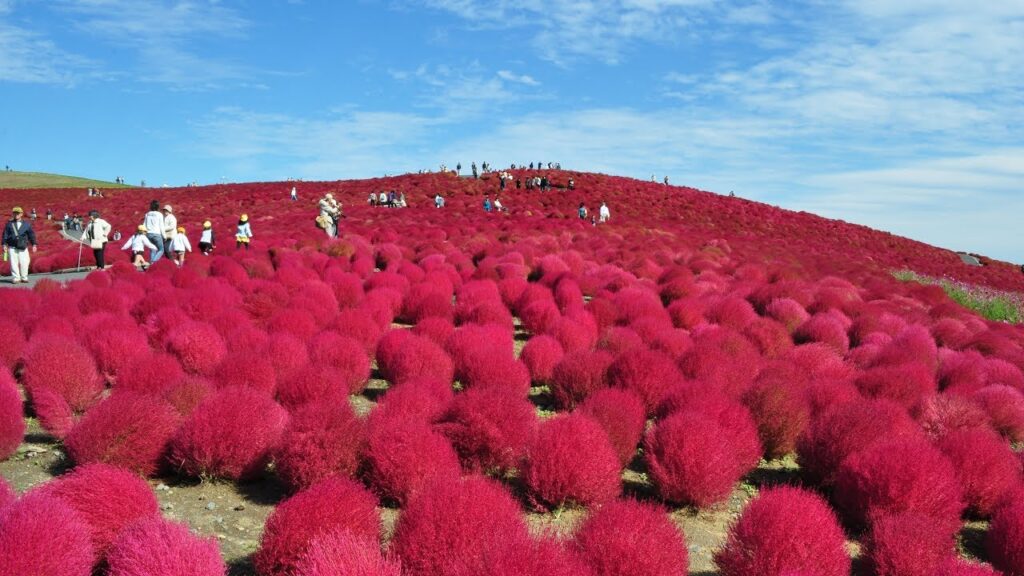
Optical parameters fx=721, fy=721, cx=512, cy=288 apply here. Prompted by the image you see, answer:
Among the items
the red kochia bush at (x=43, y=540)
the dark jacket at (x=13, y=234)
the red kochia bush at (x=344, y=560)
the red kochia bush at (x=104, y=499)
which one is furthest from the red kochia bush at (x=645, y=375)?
the dark jacket at (x=13, y=234)

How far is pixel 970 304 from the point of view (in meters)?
18.4

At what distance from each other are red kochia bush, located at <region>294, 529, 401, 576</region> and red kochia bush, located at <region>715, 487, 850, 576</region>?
1.62 metres

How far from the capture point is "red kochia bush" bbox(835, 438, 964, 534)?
4.15 meters

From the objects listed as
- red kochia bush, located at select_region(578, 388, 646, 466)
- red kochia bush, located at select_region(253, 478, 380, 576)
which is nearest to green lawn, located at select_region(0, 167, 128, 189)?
red kochia bush, located at select_region(578, 388, 646, 466)

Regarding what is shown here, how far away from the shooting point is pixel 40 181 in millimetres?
74625

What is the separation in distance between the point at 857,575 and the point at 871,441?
1.39 metres

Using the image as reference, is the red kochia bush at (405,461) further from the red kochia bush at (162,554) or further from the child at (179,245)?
the child at (179,245)

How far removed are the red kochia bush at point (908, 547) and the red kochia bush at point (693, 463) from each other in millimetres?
937

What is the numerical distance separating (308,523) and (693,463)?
232 centimetres

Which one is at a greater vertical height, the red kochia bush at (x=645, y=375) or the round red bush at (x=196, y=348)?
the red kochia bush at (x=645, y=375)

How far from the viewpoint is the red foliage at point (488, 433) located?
463 cm

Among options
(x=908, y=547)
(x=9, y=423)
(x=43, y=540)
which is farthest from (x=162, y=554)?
(x=908, y=547)

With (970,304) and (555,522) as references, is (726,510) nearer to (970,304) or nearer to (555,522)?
(555,522)

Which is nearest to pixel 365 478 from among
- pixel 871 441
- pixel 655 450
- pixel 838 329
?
pixel 655 450
